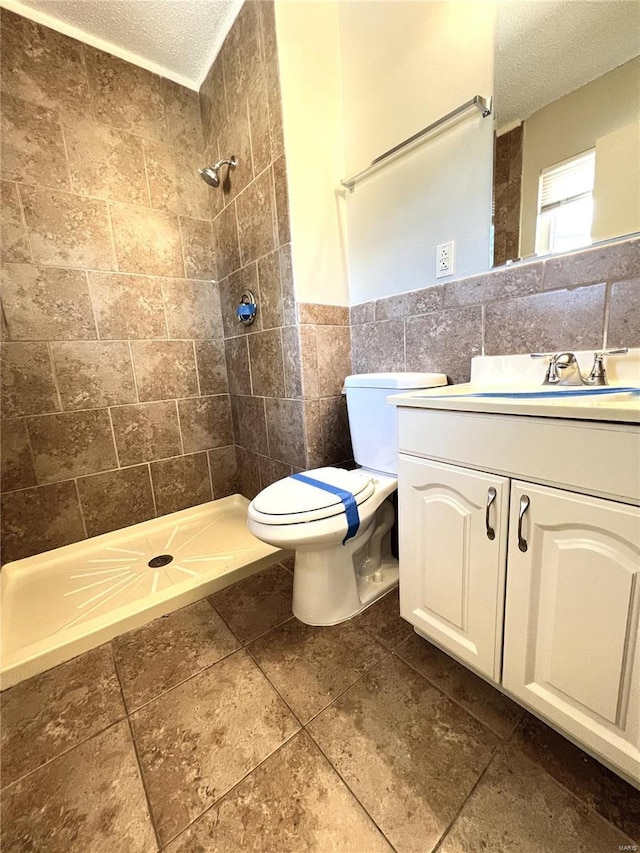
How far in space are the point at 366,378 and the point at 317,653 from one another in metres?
0.96

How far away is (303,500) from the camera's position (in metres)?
1.08

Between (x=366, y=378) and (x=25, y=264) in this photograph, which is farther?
(x=25, y=264)

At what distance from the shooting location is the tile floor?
2.19ft

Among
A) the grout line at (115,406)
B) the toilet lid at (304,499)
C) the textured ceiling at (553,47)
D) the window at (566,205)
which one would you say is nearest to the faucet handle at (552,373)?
the window at (566,205)

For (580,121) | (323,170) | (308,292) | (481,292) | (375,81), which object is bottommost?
(481,292)

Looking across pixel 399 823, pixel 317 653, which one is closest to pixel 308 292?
pixel 317 653

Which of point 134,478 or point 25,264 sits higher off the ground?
point 25,264

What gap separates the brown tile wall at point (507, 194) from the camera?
1029 millimetres

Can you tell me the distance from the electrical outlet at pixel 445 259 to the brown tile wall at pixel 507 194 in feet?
0.48

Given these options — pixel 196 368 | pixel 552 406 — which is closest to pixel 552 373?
pixel 552 406

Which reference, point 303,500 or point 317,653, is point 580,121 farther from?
point 317,653

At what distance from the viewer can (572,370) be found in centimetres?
93

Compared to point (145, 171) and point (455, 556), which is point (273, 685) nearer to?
point (455, 556)

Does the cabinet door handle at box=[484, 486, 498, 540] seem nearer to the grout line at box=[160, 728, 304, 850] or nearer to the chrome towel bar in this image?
the grout line at box=[160, 728, 304, 850]
